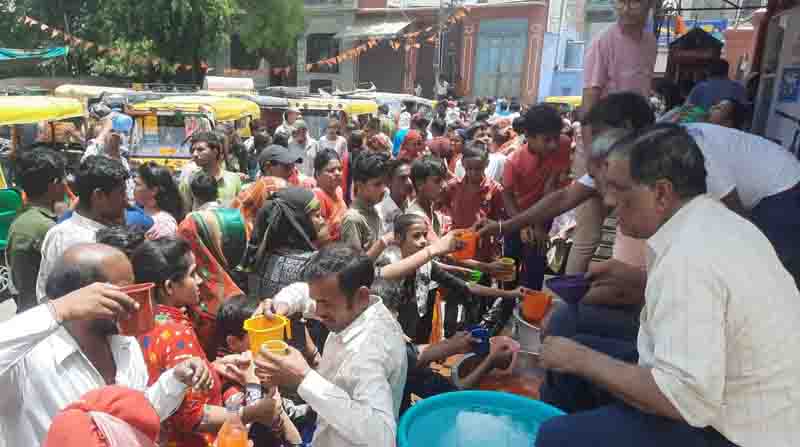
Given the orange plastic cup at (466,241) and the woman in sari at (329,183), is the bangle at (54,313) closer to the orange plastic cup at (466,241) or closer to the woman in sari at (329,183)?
the orange plastic cup at (466,241)

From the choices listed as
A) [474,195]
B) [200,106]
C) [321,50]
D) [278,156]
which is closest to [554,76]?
[321,50]

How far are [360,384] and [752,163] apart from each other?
1.79 m

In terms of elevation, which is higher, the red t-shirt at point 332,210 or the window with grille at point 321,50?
the window with grille at point 321,50

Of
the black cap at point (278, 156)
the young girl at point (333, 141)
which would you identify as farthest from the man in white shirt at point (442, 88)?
the black cap at point (278, 156)

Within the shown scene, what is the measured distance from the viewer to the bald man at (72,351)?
57.1 inches

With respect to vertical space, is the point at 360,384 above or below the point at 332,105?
below

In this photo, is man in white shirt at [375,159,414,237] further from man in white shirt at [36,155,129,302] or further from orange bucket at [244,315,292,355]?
orange bucket at [244,315,292,355]

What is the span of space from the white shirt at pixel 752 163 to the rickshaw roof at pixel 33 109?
7.79m

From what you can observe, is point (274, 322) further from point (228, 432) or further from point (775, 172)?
point (775, 172)

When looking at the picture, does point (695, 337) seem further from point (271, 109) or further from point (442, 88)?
point (442, 88)

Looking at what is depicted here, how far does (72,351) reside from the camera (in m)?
1.54

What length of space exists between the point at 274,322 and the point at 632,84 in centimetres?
314

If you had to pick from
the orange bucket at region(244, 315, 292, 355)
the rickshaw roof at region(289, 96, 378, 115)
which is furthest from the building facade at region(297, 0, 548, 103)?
the orange bucket at region(244, 315, 292, 355)

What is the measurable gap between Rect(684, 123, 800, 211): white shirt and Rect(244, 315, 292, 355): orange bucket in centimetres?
175
